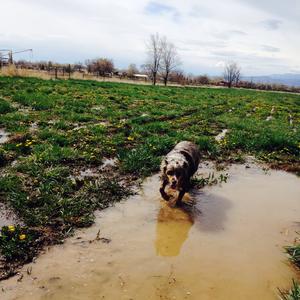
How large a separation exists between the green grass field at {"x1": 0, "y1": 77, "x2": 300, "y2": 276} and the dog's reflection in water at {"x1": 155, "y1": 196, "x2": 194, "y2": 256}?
115cm

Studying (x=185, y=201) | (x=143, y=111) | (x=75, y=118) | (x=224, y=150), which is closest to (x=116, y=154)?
(x=185, y=201)

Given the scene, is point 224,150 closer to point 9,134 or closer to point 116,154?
point 116,154

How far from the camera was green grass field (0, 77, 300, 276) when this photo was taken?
671cm

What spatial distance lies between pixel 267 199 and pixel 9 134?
7.78 metres

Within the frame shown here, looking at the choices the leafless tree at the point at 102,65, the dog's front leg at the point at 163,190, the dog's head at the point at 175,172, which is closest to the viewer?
the dog's head at the point at 175,172

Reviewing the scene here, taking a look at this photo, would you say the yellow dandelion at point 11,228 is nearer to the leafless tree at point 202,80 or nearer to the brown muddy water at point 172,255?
the brown muddy water at point 172,255

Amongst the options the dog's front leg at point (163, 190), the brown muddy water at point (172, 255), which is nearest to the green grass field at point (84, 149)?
the brown muddy water at point (172, 255)

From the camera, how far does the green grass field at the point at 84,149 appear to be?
22.0 ft

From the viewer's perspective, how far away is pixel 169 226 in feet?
21.0

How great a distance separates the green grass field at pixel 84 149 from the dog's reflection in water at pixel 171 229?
115cm

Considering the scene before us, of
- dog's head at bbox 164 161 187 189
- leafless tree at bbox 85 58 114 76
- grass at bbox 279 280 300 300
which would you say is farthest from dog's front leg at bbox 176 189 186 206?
leafless tree at bbox 85 58 114 76

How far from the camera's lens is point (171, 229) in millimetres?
6281

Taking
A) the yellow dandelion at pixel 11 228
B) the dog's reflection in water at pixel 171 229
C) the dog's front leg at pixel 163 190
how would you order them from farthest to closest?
the dog's front leg at pixel 163 190 < the dog's reflection in water at pixel 171 229 < the yellow dandelion at pixel 11 228

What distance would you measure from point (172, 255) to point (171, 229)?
90 centimetres
